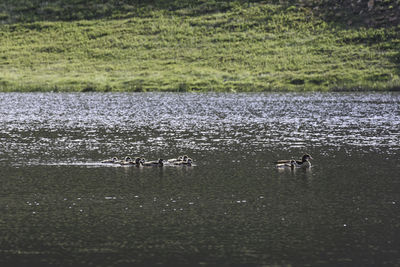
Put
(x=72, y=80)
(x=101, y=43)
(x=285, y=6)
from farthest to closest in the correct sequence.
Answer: (x=285, y=6), (x=101, y=43), (x=72, y=80)

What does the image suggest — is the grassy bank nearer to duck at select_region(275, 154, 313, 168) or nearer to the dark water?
the dark water

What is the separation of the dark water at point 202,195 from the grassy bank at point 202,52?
46216mm

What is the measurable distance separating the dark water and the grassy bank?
46.2 metres

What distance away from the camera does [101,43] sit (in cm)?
12975

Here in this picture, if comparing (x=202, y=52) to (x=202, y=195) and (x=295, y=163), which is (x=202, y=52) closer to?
(x=295, y=163)

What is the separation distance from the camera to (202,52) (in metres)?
121

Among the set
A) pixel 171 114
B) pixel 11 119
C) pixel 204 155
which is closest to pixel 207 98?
pixel 171 114

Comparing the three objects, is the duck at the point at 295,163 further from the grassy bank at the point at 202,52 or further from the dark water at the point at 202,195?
the grassy bank at the point at 202,52

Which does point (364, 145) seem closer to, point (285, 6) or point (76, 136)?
point (76, 136)

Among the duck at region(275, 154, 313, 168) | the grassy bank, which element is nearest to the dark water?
the duck at region(275, 154, 313, 168)

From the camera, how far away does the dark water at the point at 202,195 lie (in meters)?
18.8

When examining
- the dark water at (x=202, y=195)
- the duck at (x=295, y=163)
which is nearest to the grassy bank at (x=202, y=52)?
the dark water at (x=202, y=195)

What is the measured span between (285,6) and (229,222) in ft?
396

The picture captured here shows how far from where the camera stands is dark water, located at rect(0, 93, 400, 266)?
18.8 metres
